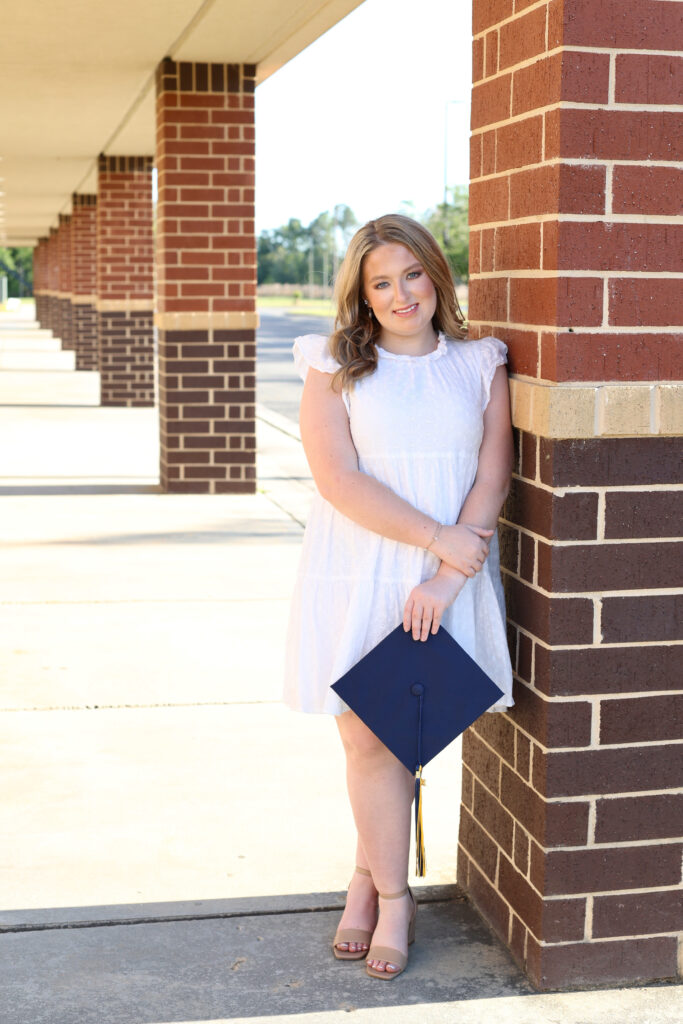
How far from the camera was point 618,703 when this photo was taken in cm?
290

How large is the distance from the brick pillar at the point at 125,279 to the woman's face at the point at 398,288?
1429 centimetres

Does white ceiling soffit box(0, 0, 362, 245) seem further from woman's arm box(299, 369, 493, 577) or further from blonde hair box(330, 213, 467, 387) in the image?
woman's arm box(299, 369, 493, 577)

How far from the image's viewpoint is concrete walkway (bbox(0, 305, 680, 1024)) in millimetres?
2908

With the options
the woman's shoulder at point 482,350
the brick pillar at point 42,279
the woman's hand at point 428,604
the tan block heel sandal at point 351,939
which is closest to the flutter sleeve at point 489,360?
the woman's shoulder at point 482,350

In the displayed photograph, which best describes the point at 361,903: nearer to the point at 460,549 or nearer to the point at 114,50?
the point at 460,549

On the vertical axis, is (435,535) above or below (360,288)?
below

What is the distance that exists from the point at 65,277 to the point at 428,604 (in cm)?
2682

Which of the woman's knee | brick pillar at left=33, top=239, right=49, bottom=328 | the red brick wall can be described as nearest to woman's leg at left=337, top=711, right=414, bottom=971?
the woman's knee

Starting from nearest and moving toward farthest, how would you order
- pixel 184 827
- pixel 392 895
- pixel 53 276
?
1. pixel 392 895
2. pixel 184 827
3. pixel 53 276

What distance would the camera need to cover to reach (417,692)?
9.48 feet

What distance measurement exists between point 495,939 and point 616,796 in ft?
1.71

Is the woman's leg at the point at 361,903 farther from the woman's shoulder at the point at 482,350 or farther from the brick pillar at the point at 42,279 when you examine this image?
the brick pillar at the point at 42,279

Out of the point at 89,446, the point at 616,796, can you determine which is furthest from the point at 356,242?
the point at 89,446

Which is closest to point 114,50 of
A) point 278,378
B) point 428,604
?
point 428,604
